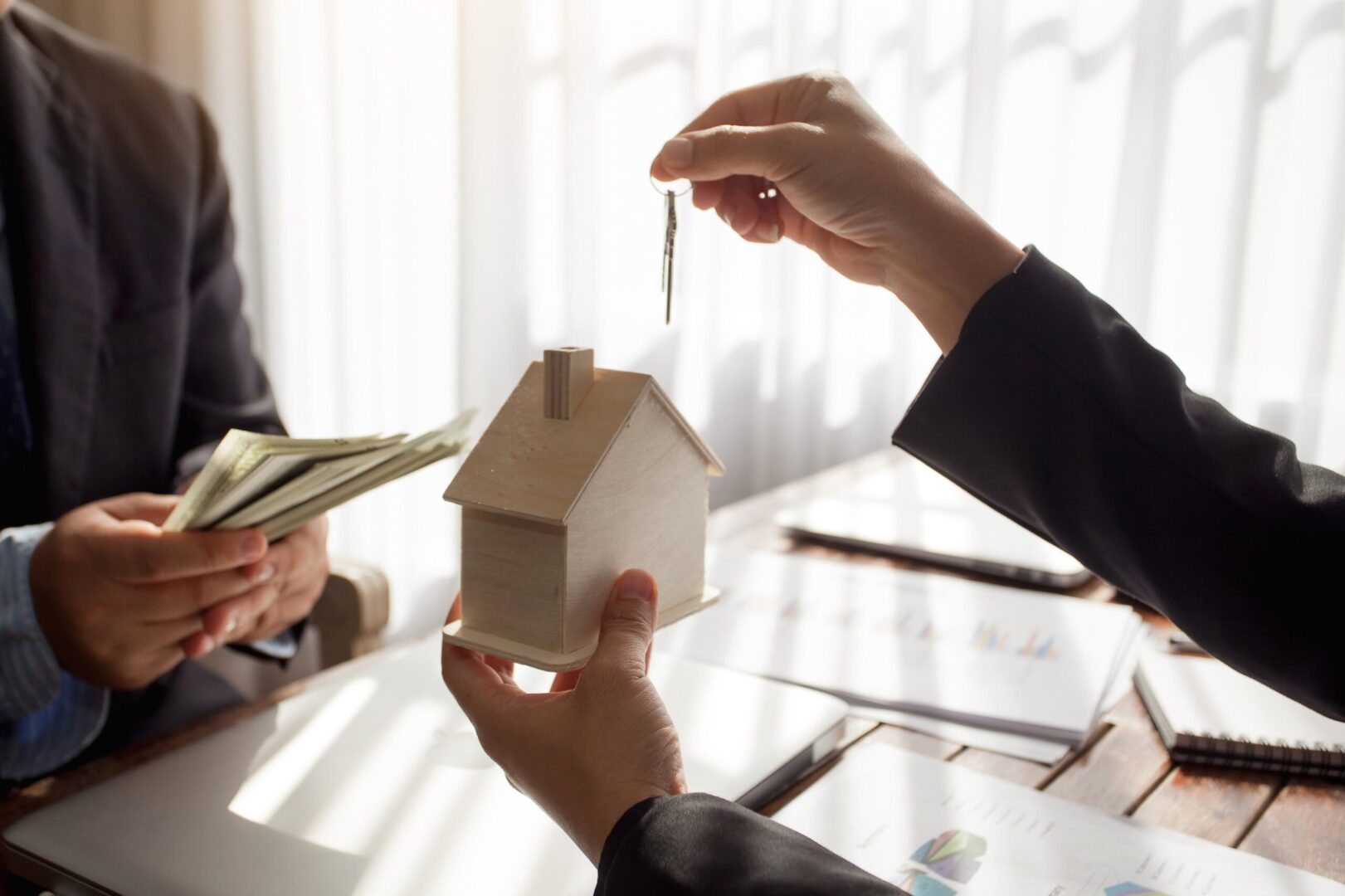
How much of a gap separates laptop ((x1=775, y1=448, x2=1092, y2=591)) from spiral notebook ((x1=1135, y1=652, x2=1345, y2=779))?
0.26 meters

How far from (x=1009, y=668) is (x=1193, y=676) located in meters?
0.15

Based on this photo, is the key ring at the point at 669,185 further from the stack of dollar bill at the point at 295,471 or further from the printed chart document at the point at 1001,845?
the printed chart document at the point at 1001,845

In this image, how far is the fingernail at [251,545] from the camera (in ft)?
2.81

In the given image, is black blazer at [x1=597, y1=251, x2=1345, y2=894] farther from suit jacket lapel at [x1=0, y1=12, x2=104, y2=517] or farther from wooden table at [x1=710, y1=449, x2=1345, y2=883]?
A: suit jacket lapel at [x1=0, y1=12, x2=104, y2=517]

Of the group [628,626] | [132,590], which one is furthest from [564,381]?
[132,590]

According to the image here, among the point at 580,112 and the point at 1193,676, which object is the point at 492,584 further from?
the point at 580,112

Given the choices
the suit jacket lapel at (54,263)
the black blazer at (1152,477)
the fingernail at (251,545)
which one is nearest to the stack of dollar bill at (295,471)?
the fingernail at (251,545)

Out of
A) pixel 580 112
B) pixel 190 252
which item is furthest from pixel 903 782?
pixel 580 112

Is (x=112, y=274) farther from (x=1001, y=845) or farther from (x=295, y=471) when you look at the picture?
(x=1001, y=845)

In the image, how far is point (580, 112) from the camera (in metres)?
2.24

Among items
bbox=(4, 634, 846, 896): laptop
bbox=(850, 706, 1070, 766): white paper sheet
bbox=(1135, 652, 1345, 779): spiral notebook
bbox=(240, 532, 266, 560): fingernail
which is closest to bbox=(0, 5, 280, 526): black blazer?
bbox=(240, 532, 266, 560): fingernail

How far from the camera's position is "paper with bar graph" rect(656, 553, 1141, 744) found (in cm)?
89

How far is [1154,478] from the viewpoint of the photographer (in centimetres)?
67

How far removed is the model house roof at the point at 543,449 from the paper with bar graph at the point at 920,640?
0.40 m
